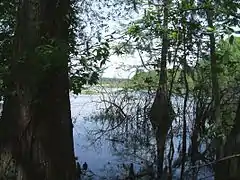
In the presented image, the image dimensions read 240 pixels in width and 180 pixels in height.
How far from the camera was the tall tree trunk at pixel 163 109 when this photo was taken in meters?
6.83

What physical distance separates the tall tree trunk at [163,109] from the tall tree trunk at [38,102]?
1.93 metres

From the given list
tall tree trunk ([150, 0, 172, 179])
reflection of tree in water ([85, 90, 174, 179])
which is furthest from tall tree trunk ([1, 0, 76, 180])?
reflection of tree in water ([85, 90, 174, 179])

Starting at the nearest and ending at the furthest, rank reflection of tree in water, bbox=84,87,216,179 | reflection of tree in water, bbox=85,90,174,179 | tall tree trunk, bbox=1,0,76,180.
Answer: tall tree trunk, bbox=1,0,76,180 → reflection of tree in water, bbox=84,87,216,179 → reflection of tree in water, bbox=85,90,174,179

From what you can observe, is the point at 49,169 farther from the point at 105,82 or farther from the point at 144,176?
the point at 105,82

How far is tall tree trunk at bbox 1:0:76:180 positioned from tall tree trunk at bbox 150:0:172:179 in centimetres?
193

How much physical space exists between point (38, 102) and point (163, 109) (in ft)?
27.5

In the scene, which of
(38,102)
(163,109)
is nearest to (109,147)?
(163,109)

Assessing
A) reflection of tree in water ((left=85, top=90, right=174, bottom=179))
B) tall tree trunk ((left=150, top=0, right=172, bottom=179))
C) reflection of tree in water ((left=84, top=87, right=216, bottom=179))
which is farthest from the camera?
reflection of tree in water ((left=85, top=90, right=174, bottom=179))

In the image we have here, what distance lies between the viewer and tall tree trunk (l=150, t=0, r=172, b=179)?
22.4ft

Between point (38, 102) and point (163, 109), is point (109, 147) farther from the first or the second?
point (38, 102)

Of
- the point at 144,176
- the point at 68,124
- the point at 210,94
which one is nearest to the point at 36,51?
the point at 68,124

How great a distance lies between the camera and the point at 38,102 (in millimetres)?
3494

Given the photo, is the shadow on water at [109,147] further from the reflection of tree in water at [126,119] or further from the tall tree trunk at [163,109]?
the tall tree trunk at [163,109]

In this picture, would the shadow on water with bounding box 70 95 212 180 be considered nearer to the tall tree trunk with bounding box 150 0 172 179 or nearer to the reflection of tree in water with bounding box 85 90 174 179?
the reflection of tree in water with bounding box 85 90 174 179
